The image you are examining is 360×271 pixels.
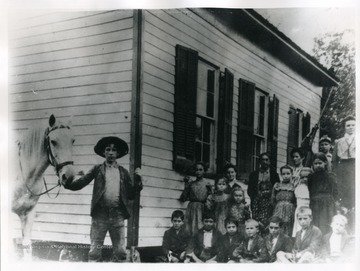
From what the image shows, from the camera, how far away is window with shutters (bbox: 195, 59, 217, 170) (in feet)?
8.41

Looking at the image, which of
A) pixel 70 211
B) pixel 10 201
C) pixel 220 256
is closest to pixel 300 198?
pixel 220 256

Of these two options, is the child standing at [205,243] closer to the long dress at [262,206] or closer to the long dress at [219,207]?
the long dress at [219,207]

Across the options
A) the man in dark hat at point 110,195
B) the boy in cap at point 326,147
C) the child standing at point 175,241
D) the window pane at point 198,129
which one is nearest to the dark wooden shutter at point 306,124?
the boy in cap at point 326,147

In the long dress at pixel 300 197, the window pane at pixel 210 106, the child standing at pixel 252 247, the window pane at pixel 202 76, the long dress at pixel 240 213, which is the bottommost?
the child standing at pixel 252 247

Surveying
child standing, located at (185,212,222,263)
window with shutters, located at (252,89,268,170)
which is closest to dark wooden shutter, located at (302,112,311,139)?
window with shutters, located at (252,89,268,170)

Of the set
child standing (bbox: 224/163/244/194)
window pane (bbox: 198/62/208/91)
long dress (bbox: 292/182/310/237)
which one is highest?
window pane (bbox: 198/62/208/91)

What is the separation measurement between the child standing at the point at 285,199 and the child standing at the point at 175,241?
0.57 m

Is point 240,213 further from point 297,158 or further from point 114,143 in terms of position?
point 114,143

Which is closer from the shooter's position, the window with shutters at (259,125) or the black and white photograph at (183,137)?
the black and white photograph at (183,137)

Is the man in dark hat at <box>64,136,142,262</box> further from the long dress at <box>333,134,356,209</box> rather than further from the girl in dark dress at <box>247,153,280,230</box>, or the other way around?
the long dress at <box>333,134,356,209</box>

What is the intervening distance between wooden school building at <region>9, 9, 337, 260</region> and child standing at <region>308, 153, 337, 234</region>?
23 centimetres

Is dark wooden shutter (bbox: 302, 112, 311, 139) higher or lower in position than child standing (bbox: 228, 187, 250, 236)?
higher

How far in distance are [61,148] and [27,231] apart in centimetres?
57

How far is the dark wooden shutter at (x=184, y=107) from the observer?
251 cm
